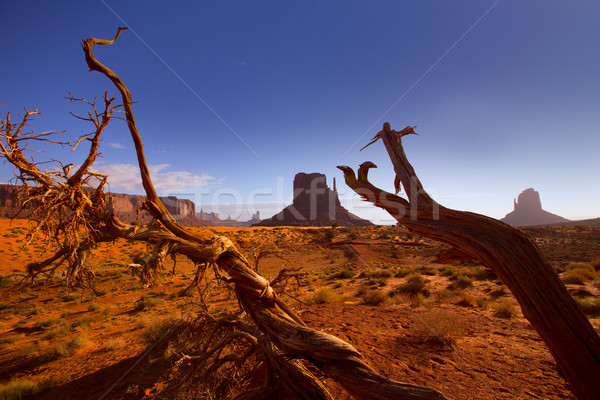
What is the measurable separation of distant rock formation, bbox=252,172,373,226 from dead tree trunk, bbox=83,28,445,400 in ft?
254

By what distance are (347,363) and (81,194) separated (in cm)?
340

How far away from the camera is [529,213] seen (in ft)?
407

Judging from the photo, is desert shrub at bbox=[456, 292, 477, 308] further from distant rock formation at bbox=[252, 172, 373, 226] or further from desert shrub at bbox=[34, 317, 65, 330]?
distant rock formation at bbox=[252, 172, 373, 226]

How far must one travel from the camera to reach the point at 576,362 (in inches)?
59.4

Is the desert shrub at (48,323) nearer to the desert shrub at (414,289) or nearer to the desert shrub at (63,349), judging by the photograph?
the desert shrub at (63,349)

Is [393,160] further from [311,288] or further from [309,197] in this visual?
[309,197]

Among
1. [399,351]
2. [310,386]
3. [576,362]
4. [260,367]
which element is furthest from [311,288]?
[576,362]

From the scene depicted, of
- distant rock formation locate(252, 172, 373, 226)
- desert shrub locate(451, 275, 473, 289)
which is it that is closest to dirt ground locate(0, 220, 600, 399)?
desert shrub locate(451, 275, 473, 289)

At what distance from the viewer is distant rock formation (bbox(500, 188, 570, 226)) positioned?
377 feet

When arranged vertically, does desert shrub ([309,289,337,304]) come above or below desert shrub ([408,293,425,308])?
below

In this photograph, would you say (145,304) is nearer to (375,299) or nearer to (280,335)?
(375,299)

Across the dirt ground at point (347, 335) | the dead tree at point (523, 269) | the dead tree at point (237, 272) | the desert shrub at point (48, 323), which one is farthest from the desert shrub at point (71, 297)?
the dead tree at point (523, 269)

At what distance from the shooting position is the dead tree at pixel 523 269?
59.2 inches

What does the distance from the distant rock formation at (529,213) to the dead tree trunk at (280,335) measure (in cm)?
14622
